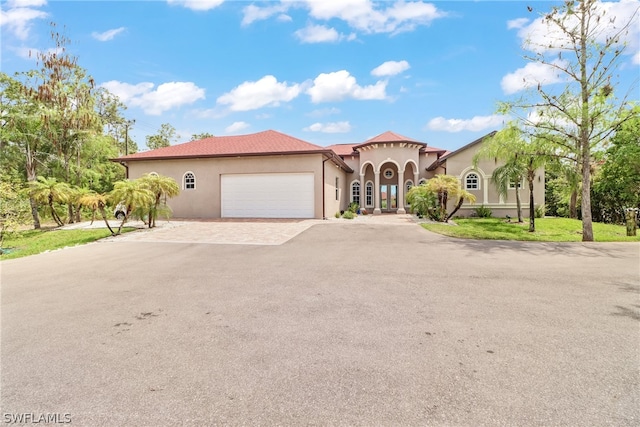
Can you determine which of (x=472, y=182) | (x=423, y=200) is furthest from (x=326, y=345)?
(x=472, y=182)

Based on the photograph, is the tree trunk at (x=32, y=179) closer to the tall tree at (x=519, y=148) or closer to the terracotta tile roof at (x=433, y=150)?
the tall tree at (x=519, y=148)

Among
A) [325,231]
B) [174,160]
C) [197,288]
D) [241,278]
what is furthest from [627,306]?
[174,160]

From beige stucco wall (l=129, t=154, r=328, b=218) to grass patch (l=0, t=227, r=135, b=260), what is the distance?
5.70 metres

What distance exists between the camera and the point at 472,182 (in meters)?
21.6

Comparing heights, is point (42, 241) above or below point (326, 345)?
above

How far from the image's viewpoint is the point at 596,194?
21.8m

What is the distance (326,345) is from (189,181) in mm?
19113

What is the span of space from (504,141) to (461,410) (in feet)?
45.8

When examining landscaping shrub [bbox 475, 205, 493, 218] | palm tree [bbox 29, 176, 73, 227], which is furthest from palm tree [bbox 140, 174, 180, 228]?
landscaping shrub [bbox 475, 205, 493, 218]

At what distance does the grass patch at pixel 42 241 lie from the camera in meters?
9.95

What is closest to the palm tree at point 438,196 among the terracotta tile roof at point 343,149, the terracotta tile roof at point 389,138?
the terracotta tile roof at point 389,138

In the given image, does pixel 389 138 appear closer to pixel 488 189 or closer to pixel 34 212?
pixel 488 189

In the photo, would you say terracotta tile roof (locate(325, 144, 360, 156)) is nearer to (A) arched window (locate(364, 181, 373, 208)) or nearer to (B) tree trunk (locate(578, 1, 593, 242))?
(A) arched window (locate(364, 181, 373, 208))

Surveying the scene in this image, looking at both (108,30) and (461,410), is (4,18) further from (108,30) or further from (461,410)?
(461,410)
